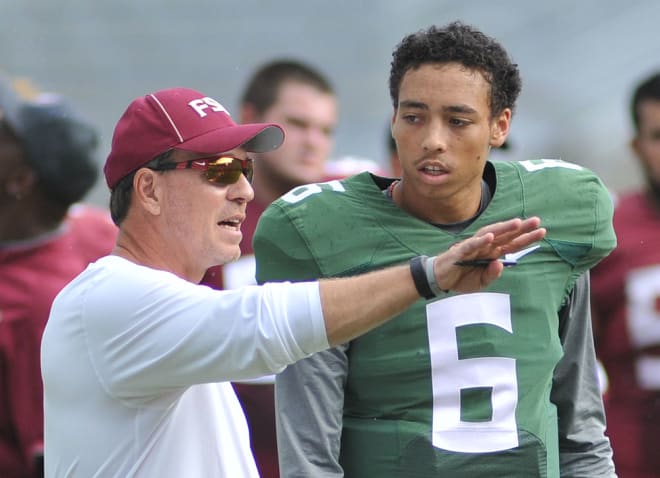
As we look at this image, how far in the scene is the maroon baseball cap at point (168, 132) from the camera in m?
2.89

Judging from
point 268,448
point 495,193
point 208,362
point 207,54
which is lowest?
point 268,448

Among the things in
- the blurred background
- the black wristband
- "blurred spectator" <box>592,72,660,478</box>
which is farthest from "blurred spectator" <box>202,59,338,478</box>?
the blurred background

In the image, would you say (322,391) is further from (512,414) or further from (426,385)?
(512,414)

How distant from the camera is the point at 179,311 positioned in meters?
2.61

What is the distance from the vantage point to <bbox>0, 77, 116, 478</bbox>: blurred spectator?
4.93 metres

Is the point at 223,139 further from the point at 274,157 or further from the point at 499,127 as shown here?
the point at 274,157

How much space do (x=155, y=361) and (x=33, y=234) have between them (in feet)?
9.43

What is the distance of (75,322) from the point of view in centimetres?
271

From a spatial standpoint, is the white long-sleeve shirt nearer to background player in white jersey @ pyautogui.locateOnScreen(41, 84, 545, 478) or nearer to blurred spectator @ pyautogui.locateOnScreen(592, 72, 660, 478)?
background player in white jersey @ pyautogui.locateOnScreen(41, 84, 545, 478)

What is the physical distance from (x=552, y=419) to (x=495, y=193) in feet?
1.86

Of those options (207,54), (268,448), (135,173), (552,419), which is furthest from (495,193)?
(207,54)

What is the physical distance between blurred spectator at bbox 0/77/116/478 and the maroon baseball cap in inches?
84.3

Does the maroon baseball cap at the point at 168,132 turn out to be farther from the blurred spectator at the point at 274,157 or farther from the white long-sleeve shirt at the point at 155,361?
the blurred spectator at the point at 274,157

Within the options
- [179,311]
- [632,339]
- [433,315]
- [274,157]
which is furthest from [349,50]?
[179,311]
